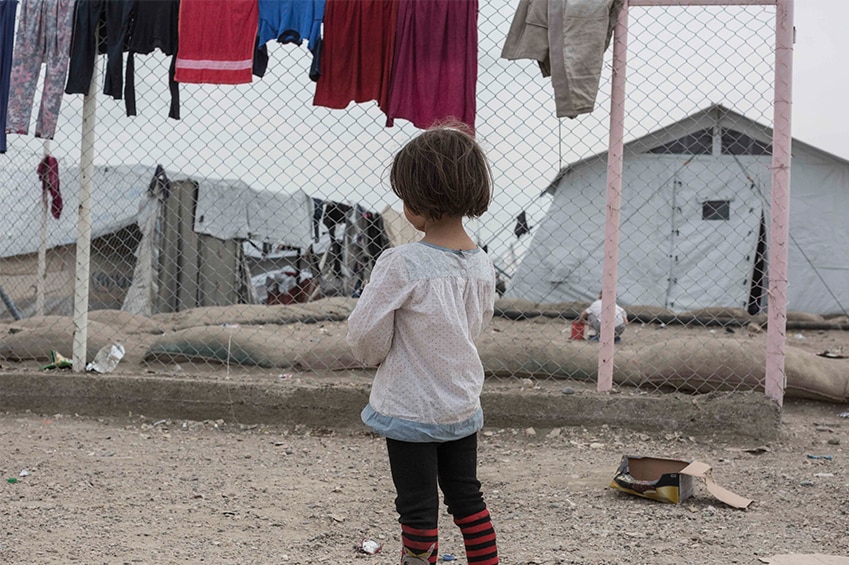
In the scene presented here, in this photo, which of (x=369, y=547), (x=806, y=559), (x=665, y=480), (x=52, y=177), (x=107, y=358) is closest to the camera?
(x=806, y=559)

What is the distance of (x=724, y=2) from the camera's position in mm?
3781

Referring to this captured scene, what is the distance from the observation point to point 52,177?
654 cm

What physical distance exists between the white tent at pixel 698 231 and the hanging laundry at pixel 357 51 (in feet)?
20.5

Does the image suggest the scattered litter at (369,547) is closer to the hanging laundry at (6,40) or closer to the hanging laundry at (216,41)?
the hanging laundry at (216,41)

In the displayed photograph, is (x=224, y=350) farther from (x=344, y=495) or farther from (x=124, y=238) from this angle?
(x=124, y=238)

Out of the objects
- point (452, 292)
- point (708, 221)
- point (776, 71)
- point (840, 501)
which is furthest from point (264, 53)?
point (708, 221)

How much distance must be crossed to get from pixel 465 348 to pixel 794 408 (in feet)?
10.7

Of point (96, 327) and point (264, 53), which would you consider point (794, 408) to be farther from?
point (96, 327)

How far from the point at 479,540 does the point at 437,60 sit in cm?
264

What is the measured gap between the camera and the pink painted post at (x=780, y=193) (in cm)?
374

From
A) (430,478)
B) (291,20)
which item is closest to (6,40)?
(291,20)

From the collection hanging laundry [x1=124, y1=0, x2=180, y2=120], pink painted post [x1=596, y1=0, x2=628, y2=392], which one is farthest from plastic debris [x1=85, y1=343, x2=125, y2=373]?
pink painted post [x1=596, y1=0, x2=628, y2=392]

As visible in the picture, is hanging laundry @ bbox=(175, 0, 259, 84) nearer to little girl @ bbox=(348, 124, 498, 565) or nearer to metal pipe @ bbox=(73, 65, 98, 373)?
metal pipe @ bbox=(73, 65, 98, 373)

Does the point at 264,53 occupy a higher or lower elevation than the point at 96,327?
higher
